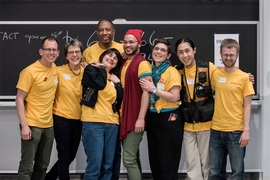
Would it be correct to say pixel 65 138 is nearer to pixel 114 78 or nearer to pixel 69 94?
pixel 69 94

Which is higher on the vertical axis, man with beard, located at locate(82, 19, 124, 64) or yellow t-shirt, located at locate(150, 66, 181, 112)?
man with beard, located at locate(82, 19, 124, 64)

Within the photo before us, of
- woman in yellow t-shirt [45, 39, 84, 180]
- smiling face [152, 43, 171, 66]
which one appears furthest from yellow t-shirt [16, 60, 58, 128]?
smiling face [152, 43, 171, 66]

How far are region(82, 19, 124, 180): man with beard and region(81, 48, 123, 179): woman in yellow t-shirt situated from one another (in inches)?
7.9

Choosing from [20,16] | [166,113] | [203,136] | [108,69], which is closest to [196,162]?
[203,136]

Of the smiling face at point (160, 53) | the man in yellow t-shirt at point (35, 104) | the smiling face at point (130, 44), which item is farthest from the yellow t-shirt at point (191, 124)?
the man in yellow t-shirt at point (35, 104)

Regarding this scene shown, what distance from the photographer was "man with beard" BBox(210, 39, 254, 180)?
3252 millimetres

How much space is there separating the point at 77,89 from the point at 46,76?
31 cm

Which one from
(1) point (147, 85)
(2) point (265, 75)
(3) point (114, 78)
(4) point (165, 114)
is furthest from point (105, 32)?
(2) point (265, 75)

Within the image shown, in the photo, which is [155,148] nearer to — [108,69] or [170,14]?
[108,69]

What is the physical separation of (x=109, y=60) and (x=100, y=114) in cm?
50

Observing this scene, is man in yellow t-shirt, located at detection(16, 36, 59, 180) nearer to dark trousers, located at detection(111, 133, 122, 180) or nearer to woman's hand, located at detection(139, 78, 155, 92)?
dark trousers, located at detection(111, 133, 122, 180)

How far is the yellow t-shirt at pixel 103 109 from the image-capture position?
10.7ft

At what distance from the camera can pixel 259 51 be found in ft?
13.4

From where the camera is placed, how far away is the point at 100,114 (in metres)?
3.27
